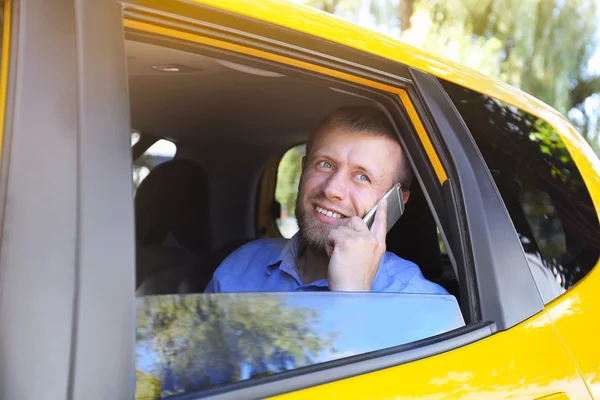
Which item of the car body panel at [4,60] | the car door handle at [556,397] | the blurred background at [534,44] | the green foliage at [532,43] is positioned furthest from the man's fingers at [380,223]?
the green foliage at [532,43]

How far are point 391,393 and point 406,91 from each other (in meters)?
0.76

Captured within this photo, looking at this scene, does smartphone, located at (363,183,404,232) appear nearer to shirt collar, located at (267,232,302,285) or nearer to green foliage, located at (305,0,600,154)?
shirt collar, located at (267,232,302,285)

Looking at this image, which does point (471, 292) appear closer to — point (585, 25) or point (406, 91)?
point (406, 91)

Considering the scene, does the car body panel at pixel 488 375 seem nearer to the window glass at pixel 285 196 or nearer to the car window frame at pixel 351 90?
the car window frame at pixel 351 90

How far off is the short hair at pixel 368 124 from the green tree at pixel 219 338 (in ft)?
3.00

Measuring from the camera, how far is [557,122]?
2062 millimetres

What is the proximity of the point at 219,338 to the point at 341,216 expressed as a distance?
3.63 ft

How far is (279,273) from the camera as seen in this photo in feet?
7.78

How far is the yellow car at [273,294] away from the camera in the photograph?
3.25 feet

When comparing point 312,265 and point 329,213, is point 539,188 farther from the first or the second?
point 312,265

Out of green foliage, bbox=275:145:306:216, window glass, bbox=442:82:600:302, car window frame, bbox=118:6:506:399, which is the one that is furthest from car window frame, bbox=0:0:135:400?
green foliage, bbox=275:145:306:216

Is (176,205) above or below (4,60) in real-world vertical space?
above

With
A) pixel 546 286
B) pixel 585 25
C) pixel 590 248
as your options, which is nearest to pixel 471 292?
pixel 546 286

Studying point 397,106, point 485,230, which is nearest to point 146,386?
point 485,230
